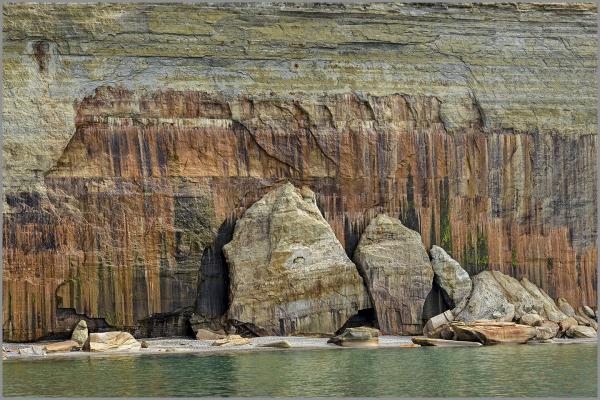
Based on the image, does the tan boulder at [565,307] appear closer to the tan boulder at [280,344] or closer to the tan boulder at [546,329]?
the tan boulder at [546,329]

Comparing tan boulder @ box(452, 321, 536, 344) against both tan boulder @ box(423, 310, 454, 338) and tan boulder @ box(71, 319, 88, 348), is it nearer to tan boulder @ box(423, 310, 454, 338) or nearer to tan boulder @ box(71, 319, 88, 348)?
tan boulder @ box(423, 310, 454, 338)

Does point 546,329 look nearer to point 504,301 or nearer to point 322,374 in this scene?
point 504,301

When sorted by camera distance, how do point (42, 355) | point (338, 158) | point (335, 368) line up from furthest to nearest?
point (338, 158) → point (42, 355) → point (335, 368)

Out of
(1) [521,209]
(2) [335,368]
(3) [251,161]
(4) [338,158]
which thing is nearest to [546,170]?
(1) [521,209]

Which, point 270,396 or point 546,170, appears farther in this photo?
point 546,170

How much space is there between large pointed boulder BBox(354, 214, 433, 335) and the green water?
3616mm

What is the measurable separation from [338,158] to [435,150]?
2882 mm

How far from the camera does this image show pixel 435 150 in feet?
110

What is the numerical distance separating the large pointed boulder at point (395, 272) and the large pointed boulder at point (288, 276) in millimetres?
511

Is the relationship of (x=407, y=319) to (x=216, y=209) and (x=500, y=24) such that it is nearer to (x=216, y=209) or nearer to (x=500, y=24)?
(x=216, y=209)

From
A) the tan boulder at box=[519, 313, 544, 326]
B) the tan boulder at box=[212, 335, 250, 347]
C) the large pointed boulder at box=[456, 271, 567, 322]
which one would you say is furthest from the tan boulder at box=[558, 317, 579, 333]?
the tan boulder at box=[212, 335, 250, 347]

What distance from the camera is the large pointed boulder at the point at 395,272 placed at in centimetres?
3172

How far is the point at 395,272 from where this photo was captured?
32.0m

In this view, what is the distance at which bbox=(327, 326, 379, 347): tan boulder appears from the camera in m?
29.2
